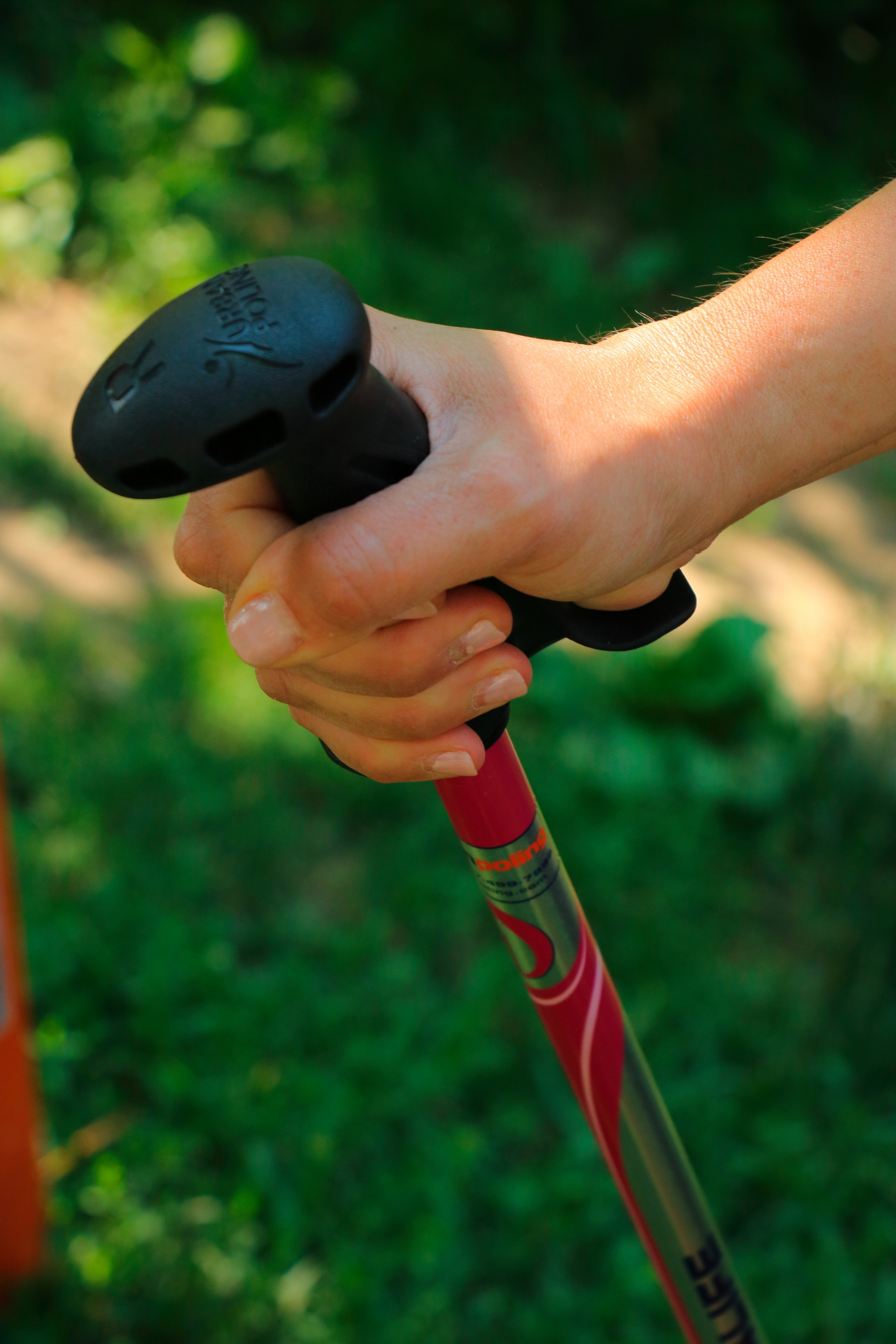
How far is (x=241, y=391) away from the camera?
2.24 ft

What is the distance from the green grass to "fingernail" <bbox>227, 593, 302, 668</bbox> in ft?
5.21

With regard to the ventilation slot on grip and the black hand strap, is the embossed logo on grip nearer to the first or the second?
the ventilation slot on grip

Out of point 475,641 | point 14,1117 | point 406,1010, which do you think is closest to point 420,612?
point 475,641

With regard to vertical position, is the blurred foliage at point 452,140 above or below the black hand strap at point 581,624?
below

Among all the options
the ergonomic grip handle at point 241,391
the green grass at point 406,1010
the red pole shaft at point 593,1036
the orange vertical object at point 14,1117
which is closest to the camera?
the ergonomic grip handle at point 241,391

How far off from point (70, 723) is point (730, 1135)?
5.89 ft

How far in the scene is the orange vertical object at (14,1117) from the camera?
5.79ft

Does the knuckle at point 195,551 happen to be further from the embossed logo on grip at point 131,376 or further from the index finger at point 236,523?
the embossed logo on grip at point 131,376

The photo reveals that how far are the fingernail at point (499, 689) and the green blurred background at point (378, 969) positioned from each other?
1.51 meters

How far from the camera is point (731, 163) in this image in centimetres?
499

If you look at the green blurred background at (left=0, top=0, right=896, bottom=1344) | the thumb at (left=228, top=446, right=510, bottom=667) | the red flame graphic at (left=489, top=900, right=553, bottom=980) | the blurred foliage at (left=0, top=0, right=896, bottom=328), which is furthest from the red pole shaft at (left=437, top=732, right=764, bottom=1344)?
the blurred foliage at (left=0, top=0, right=896, bottom=328)

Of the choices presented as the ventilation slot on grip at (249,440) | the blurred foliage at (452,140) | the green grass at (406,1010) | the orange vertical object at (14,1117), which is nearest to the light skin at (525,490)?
the ventilation slot on grip at (249,440)

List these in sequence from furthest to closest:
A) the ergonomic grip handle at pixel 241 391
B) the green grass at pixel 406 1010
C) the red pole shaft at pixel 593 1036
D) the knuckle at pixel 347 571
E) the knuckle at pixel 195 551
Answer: the green grass at pixel 406 1010 < the red pole shaft at pixel 593 1036 < the knuckle at pixel 195 551 < the knuckle at pixel 347 571 < the ergonomic grip handle at pixel 241 391

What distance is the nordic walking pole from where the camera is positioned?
69 cm
